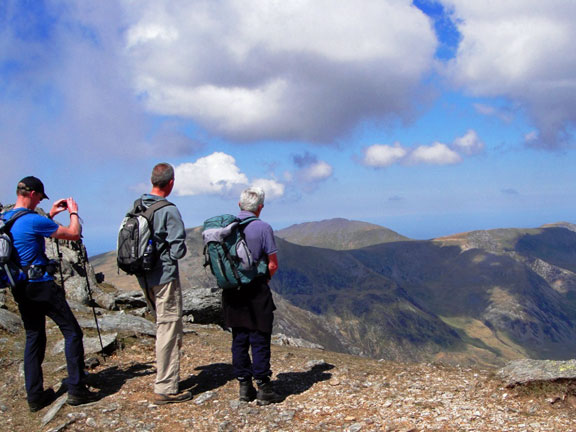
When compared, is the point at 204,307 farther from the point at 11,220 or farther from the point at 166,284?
the point at 11,220

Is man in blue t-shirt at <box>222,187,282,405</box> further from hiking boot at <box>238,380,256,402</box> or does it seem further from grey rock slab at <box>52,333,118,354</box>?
grey rock slab at <box>52,333,118,354</box>

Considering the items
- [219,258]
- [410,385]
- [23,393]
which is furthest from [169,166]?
[410,385]

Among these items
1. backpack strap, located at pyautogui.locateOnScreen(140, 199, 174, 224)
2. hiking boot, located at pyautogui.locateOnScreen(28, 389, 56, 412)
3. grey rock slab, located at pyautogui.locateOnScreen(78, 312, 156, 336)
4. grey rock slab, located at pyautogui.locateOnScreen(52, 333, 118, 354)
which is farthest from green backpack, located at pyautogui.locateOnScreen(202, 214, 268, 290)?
grey rock slab, located at pyautogui.locateOnScreen(78, 312, 156, 336)

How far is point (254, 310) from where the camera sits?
363 inches

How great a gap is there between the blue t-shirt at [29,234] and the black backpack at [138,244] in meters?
1.38

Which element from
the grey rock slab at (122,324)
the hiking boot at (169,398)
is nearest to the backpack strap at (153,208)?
the hiking boot at (169,398)

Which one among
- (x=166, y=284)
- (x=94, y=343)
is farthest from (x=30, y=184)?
(x=94, y=343)

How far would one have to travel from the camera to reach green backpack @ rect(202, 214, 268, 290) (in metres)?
8.91

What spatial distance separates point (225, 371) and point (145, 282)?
4.18 m

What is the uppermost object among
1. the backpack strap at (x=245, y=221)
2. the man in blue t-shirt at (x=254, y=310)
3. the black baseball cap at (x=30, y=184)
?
the black baseball cap at (x=30, y=184)

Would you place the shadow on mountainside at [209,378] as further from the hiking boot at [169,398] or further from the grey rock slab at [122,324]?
the grey rock slab at [122,324]

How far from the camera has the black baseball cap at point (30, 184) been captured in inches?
346

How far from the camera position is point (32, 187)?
349 inches

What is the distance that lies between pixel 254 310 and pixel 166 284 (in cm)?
189
